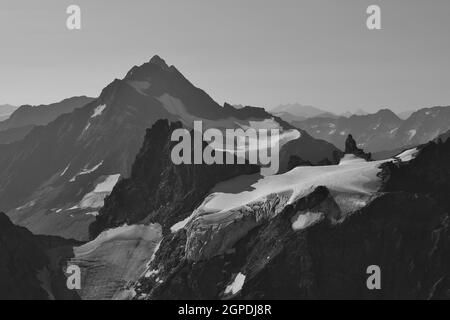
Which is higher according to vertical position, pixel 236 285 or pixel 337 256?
pixel 337 256

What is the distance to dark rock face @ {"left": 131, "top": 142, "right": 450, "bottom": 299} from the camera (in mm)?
184625

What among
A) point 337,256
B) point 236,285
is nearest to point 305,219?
point 337,256

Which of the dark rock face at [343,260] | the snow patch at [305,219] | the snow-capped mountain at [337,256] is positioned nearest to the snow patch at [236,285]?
the snow-capped mountain at [337,256]

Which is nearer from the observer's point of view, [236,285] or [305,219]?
[236,285]

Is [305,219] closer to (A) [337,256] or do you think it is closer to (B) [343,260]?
(A) [337,256]

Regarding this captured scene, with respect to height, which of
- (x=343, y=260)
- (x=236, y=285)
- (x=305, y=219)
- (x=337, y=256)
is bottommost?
(x=236, y=285)

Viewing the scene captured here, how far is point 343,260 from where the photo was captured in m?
189

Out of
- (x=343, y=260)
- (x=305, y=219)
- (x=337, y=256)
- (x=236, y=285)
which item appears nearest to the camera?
(x=343, y=260)

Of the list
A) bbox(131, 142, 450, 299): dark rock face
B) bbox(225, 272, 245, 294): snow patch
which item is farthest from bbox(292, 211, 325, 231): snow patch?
bbox(225, 272, 245, 294): snow patch

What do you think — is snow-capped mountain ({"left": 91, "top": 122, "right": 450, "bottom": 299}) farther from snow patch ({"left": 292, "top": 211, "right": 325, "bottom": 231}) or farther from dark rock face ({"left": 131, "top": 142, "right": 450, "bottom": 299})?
dark rock face ({"left": 131, "top": 142, "right": 450, "bottom": 299})

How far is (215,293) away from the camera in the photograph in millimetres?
192125

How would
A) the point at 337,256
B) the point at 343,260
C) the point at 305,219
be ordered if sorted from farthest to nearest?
the point at 305,219
the point at 337,256
the point at 343,260
